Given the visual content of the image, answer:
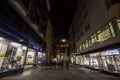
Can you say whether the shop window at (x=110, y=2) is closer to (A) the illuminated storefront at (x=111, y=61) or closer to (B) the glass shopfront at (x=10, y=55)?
(A) the illuminated storefront at (x=111, y=61)

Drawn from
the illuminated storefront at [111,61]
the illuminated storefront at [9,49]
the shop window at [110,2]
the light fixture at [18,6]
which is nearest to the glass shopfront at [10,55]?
the illuminated storefront at [9,49]

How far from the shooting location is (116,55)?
36.6 ft

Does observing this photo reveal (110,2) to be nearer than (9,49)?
No

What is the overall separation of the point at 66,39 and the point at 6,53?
64344mm

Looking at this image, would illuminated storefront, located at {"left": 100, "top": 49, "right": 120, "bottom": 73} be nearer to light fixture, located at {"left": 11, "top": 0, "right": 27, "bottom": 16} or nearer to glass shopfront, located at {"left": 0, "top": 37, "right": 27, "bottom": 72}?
glass shopfront, located at {"left": 0, "top": 37, "right": 27, "bottom": 72}

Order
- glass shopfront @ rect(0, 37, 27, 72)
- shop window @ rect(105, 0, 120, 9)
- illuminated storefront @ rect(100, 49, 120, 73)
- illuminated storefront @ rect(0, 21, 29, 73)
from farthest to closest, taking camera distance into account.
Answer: illuminated storefront @ rect(100, 49, 120, 73)
shop window @ rect(105, 0, 120, 9)
glass shopfront @ rect(0, 37, 27, 72)
illuminated storefront @ rect(0, 21, 29, 73)

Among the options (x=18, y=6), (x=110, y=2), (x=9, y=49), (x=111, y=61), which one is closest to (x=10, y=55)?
(x=9, y=49)

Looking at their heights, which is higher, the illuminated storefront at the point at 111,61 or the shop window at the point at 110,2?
the shop window at the point at 110,2

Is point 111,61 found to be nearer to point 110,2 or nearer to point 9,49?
point 110,2

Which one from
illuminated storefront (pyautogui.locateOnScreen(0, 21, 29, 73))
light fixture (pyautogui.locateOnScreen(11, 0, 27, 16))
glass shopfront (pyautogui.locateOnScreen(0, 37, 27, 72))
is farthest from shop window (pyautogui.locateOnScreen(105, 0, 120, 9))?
glass shopfront (pyautogui.locateOnScreen(0, 37, 27, 72))

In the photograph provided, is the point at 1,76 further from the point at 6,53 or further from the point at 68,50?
the point at 68,50

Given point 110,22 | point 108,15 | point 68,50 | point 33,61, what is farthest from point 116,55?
point 68,50

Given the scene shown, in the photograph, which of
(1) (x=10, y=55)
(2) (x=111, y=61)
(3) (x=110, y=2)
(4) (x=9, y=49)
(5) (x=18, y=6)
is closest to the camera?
(4) (x=9, y=49)

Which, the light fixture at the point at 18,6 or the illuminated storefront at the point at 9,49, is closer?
the illuminated storefront at the point at 9,49
